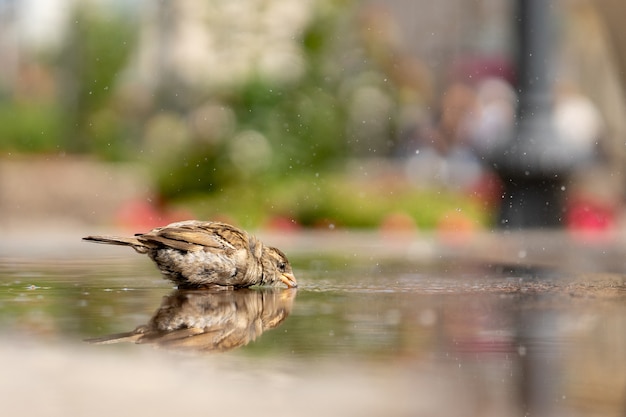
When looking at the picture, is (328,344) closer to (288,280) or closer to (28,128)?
(288,280)

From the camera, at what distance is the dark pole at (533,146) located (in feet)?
50.1

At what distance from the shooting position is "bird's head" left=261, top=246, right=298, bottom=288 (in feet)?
24.4

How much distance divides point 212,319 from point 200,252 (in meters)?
1.03

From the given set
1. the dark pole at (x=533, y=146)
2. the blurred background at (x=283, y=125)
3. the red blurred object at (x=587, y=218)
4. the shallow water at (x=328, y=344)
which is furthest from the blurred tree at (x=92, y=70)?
the shallow water at (x=328, y=344)

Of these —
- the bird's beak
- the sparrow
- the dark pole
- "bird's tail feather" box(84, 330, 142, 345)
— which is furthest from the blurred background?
"bird's tail feather" box(84, 330, 142, 345)

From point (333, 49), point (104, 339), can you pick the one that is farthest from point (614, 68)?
point (104, 339)

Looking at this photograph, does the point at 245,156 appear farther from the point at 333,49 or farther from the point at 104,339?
the point at 104,339

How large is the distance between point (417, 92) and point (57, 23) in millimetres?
5686

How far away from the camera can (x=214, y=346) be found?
519 centimetres

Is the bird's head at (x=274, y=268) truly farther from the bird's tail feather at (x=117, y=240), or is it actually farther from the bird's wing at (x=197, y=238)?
the bird's tail feather at (x=117, y=240)

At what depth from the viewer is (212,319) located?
6.07 metres

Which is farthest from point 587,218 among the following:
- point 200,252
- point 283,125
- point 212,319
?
point 212,319

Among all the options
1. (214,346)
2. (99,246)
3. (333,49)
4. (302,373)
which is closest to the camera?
(302,373)

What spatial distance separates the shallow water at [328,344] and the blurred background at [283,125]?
23.2 feet
